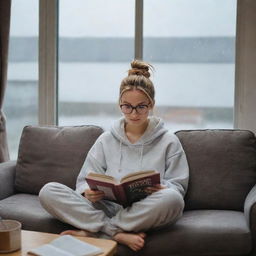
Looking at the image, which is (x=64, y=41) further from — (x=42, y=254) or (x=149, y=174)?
(x=42, y=254)

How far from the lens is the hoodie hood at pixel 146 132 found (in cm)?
262

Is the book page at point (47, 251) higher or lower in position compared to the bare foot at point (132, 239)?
higher

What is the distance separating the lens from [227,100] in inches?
127

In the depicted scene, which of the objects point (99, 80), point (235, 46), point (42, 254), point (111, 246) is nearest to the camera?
point (42, 254)

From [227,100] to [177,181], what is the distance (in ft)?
3.22

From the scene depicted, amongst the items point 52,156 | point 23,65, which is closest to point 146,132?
point 52,156

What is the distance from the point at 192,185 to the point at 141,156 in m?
0.36

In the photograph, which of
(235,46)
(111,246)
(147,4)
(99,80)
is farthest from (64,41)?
(111,246)

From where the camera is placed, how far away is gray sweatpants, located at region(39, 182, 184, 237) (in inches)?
86.4

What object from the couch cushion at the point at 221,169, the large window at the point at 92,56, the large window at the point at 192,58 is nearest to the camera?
the couch cushion at the point at 221,169

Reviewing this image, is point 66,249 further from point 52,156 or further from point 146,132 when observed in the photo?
point 52,156

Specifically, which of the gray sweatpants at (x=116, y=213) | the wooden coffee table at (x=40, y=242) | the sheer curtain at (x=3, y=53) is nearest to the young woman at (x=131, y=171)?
the gray sweatpants at (x=116, y=213)

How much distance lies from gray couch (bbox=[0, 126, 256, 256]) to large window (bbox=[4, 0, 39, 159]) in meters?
0.60

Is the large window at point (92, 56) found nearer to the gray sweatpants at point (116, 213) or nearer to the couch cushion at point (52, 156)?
the couch cushion at point (52, 156)
